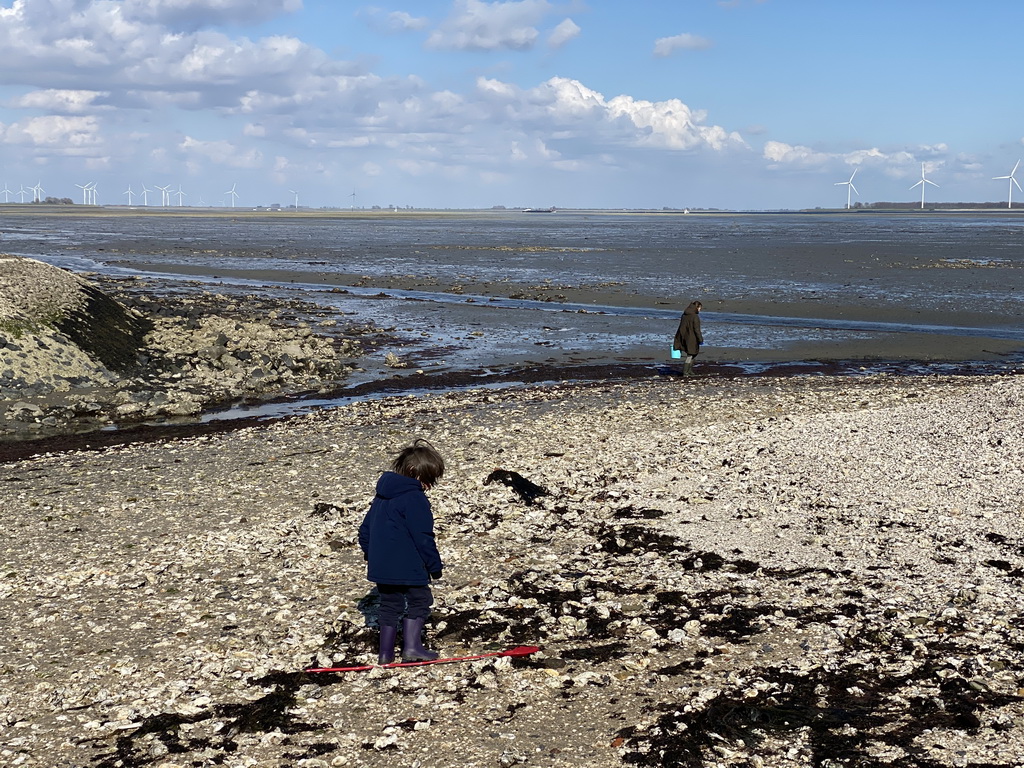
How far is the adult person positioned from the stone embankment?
30.4 ft

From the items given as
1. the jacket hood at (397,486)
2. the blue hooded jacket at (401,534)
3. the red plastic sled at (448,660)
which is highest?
the jacket hood at (397,486)

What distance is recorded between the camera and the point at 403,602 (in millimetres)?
9078

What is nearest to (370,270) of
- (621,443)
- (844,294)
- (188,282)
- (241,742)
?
(188,282)

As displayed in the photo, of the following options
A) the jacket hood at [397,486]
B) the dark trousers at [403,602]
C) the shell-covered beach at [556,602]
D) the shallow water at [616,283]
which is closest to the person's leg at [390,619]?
the dark trousers at [403,602]

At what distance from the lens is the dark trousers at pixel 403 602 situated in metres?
9.00

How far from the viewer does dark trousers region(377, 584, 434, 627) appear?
29.5 ft

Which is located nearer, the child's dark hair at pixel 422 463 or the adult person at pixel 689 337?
the child's dark hair at pixel 422 463

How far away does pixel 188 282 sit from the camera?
5531cm

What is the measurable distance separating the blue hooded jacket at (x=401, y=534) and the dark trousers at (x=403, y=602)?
0.22 m

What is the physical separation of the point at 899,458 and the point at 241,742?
38.2ft

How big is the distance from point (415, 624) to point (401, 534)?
0.93m

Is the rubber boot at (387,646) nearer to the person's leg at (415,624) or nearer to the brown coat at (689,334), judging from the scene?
the person's leg at (415,624)

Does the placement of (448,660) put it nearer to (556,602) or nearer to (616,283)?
(556,602)

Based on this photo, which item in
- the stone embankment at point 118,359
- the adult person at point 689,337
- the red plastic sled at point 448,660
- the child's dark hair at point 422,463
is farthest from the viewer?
the adult person at point 689,337
